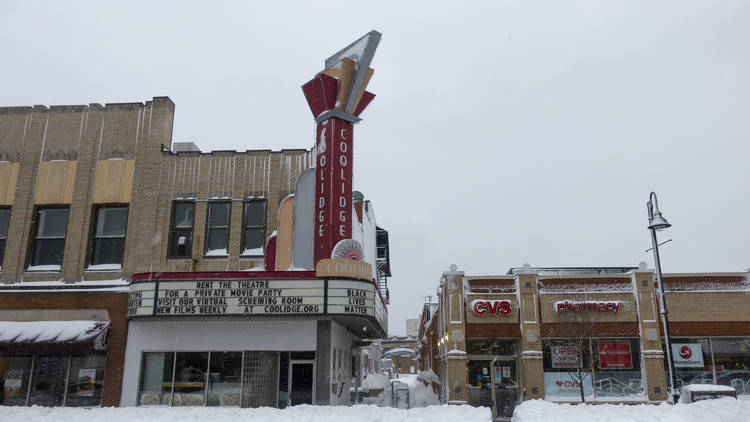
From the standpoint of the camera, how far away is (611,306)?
72.6ft

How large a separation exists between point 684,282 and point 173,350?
20040mm

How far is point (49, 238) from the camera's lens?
22.1 meters

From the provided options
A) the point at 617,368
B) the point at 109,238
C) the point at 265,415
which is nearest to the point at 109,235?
the point at 109,238

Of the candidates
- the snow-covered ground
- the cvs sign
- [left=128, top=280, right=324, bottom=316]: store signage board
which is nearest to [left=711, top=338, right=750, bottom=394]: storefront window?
the cvs sign

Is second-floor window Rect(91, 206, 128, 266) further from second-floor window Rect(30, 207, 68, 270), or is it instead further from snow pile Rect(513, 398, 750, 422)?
snow pile Rect(513, 398, 750, 422)

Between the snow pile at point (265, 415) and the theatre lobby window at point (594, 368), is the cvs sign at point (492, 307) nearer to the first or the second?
the theatre lobby window at point (594, 368)

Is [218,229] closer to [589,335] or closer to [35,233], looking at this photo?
[35,233]

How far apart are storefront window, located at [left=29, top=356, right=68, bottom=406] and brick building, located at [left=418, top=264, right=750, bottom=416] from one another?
14.4m

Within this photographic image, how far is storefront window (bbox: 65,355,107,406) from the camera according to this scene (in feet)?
65.2

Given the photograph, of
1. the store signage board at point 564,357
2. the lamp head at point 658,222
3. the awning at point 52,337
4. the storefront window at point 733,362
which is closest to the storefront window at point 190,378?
the awning at point 52,337

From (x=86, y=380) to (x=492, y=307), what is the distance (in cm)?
1555

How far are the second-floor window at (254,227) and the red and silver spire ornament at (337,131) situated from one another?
3.41 meters

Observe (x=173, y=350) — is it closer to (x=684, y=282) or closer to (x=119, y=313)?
(x=119, y=313)

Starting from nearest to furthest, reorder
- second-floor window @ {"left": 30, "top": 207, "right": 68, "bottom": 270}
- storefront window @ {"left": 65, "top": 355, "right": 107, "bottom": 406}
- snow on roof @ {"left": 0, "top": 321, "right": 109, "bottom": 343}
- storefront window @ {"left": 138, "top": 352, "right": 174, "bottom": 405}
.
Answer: snow on roof @ {"left": 0, "top": 321, "right": 109, "bottom": 343}
storefront window @ {"left": 138, "top": 352, "right": 174, "bottom": 405}
storefront window @ {"left": 65, "top": 355, "right": 107, "bottom": 406}
second-floor window @ {"left": 30, "top": 207, "right": 68, "bottom": 270}
